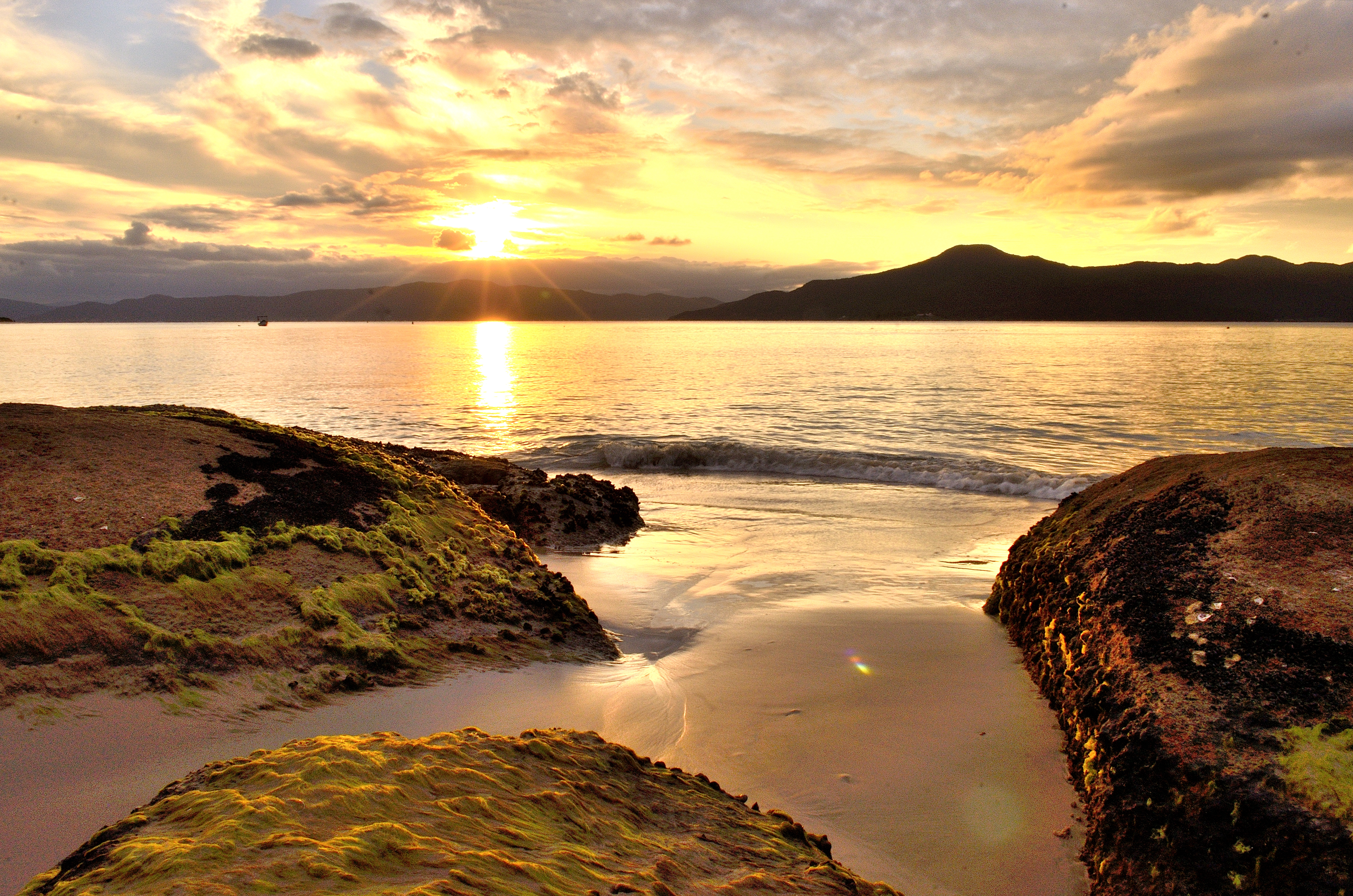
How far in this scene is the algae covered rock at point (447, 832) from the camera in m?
2.02

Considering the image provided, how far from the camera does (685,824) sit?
2.88 m

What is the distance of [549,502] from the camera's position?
32.9 feet

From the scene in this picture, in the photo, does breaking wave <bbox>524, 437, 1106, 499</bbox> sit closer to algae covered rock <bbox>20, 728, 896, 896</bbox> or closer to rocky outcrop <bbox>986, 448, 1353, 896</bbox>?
rocky outcrop <bbox>986, 448, 1353, 896</bbox>

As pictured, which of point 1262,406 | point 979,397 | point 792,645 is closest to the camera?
point 792,645

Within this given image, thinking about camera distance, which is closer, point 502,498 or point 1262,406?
point 502,498

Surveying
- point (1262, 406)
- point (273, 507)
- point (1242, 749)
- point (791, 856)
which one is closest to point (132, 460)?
point (273, 507)

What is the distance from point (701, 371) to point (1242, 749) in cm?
4387

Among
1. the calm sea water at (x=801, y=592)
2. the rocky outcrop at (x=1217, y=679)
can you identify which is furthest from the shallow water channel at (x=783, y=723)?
the rocky outcrop at (x=1217, y=679)

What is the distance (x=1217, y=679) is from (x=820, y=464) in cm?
1393

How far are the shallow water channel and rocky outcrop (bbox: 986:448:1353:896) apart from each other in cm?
43

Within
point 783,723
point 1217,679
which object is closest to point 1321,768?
point 1217,679

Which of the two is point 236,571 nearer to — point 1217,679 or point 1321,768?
point 1217,679

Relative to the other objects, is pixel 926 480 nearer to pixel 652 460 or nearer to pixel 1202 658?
pixel 652 460

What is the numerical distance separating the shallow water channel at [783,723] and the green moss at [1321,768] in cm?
105
